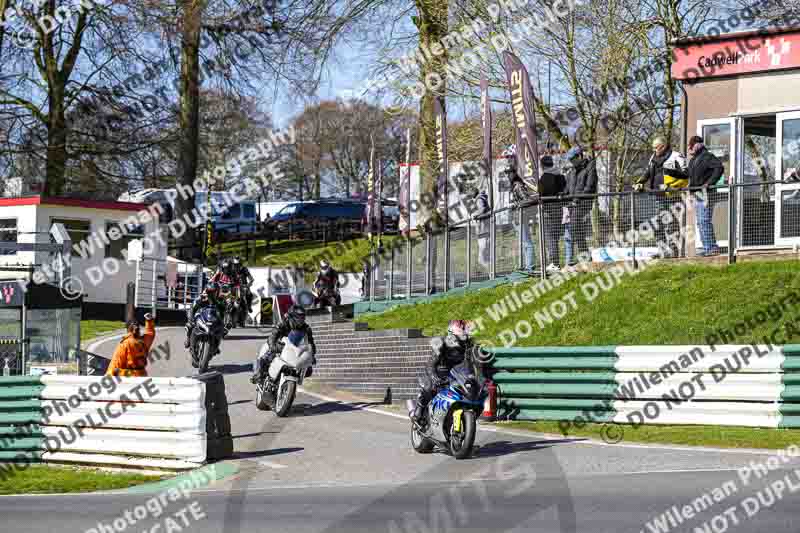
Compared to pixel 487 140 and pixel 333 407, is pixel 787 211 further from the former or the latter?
pixel 333 407

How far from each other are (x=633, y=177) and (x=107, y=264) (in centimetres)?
1600

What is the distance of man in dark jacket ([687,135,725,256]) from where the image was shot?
18766 mm

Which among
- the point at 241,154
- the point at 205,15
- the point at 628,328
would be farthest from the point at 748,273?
the point at 241,154

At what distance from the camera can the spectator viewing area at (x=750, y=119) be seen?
18.8m

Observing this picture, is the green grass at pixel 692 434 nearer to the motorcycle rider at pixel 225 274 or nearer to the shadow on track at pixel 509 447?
the shadow on track at pixel 509 447

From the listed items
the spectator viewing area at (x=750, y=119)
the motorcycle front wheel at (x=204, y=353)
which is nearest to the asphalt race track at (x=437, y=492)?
the motorcycle front wheel at (x=204, y=353)

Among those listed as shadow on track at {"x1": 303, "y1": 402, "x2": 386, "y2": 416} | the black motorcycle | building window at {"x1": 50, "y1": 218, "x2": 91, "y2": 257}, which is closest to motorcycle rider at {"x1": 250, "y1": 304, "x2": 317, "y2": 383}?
shadow on track at {"x1": 303, "y1": 402, "x2": 386, "y2": 416}

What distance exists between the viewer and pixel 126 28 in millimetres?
37281

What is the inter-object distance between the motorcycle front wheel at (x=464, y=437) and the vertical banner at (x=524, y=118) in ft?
27.4

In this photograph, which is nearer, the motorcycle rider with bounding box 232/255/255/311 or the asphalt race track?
the asphalt race track

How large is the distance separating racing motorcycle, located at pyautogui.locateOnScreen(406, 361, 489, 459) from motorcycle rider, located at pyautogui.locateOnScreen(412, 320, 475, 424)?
0.12 metres

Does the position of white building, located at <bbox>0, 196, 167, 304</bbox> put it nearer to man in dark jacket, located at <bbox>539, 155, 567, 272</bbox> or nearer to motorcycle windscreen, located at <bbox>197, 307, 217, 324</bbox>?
motorcycle windscreen, located at <bbox>197, 307, 217, 324</bbox>

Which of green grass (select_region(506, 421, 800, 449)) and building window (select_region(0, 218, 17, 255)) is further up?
building window (select_region(0, 218, 17, 255))

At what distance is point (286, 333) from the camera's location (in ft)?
59.1
